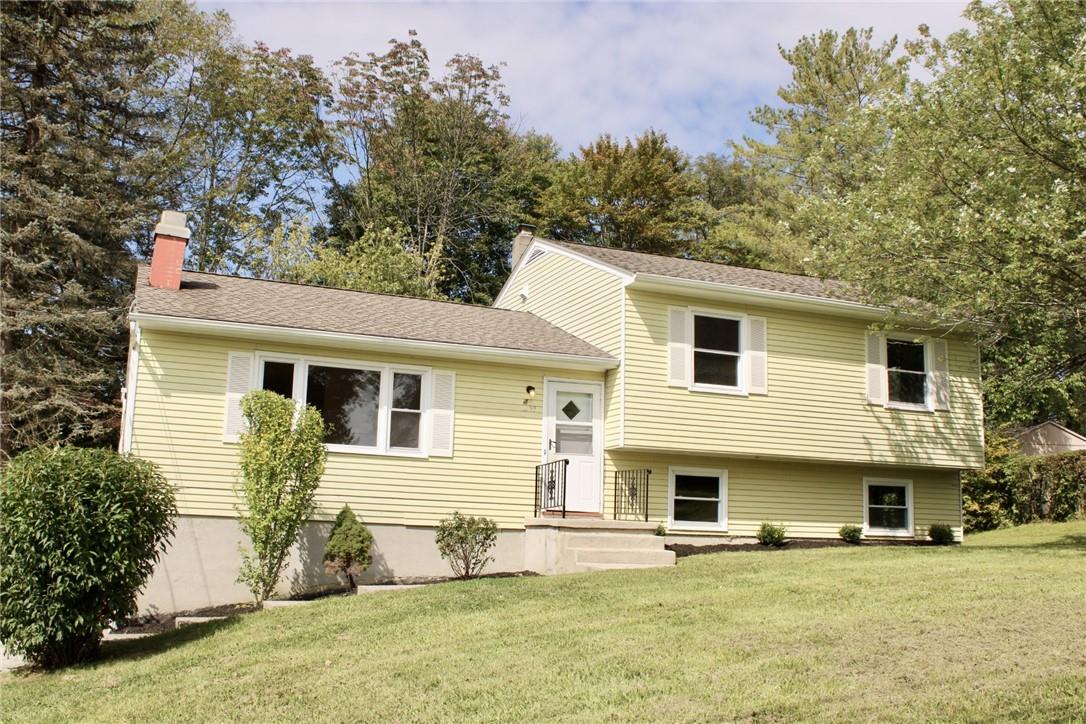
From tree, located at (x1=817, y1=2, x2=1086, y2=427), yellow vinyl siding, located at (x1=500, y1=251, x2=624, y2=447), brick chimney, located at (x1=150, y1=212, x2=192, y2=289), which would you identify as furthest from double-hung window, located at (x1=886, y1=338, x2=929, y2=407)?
brick chimney, located at (x1=150, y1=212, x2=192, y2=289)

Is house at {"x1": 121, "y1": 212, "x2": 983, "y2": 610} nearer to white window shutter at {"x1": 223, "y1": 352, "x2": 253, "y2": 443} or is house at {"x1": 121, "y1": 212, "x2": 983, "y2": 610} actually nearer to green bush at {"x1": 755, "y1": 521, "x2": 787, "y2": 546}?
white window shutter at {"x1": 223, "y1": 352, "x2": 253, "y2": 443}

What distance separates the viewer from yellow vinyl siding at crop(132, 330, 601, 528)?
42.2ft

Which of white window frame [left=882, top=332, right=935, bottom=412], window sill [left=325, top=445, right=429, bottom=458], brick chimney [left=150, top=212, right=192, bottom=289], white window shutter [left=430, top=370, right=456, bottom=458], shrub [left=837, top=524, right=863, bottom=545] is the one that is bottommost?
shrub [left=837, top=524, right=863, bottom=545]

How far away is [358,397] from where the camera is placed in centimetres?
1396

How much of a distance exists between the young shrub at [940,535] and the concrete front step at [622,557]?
6.24 meters

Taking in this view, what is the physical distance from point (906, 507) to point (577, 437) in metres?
6.35

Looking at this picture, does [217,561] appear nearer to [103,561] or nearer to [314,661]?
[103,561]

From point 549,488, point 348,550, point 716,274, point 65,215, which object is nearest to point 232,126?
point 65,215

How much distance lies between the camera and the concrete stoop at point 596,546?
42.0 feet

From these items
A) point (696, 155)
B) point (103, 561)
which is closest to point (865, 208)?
point (103, 561)

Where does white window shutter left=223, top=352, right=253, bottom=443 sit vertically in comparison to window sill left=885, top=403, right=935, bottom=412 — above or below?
below

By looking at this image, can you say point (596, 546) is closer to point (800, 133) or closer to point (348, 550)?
point (348, 550)

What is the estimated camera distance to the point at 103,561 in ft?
30.3

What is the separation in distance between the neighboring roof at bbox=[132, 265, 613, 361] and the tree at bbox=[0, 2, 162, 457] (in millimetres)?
8101
